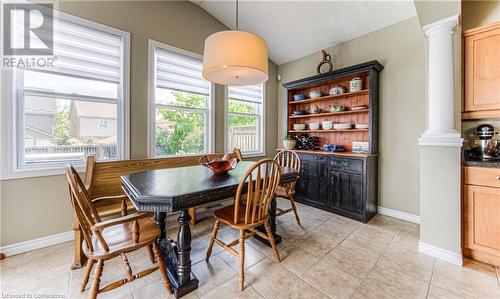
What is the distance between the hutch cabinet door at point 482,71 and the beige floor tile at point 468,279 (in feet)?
4.90

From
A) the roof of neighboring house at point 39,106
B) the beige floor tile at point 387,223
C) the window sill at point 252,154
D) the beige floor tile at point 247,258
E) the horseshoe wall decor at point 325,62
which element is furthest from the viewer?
the window sill at point 252,154

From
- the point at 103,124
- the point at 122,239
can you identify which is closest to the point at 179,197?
the point at 122,239

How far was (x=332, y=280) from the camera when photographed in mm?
1665

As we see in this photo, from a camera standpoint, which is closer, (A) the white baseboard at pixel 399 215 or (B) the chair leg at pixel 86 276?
(B) the chair leg at pixel 86 276

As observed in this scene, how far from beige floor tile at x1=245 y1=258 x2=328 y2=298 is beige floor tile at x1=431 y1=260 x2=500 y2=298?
1048 millimetres

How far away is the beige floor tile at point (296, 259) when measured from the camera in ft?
5.94

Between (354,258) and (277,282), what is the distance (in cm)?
85

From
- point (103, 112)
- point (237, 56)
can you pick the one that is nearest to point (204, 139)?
point (103, 112)

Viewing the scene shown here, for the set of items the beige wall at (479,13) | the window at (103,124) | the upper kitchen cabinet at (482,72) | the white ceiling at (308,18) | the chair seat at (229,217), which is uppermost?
the white ceiling at (308,18)

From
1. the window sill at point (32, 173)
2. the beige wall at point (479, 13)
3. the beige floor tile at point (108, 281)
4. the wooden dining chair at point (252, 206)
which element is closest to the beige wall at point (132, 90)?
the window sill at point (32, 173)

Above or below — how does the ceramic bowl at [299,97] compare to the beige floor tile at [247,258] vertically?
above

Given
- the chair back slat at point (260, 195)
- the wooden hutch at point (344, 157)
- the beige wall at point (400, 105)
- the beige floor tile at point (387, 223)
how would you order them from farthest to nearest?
the wooden hutch at point (344, 157) → the beige wall at point (400, 105) → the beige floor tile at point (387, 223) → the chair back slat at point (260, 195)

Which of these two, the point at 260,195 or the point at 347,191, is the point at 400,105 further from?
the point at 260,195

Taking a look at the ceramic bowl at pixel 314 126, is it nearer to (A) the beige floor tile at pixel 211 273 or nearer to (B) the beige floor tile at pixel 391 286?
(B) the beige floor tile at pixel 391 286
